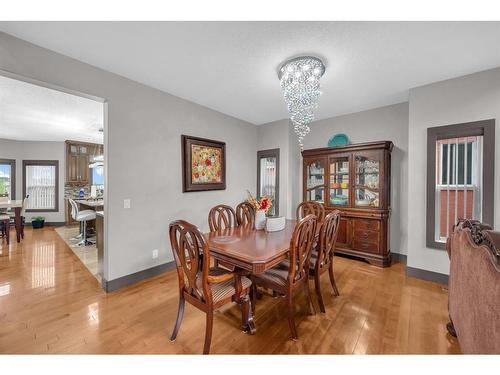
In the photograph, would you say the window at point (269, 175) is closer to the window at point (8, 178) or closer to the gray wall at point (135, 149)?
the gray wall at point (135, 149)

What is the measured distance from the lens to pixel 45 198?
6.06 meters

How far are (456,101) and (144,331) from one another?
4.02m

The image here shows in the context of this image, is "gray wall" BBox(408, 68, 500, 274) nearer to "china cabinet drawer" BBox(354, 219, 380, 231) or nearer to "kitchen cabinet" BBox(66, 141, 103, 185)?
"china cabinet drawer" BBox(354, 219, 380, 231)

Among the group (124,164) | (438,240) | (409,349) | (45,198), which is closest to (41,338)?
(124,164)

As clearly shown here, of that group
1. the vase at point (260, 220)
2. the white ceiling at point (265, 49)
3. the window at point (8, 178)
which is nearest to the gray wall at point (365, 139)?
the white ceiling at point (265, 49)

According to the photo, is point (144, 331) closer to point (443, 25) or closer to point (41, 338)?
point (41, 338)

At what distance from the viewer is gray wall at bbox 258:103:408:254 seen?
10.7ft

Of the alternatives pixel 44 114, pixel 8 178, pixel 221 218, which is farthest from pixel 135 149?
pixel 8 178

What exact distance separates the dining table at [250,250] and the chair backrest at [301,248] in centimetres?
9

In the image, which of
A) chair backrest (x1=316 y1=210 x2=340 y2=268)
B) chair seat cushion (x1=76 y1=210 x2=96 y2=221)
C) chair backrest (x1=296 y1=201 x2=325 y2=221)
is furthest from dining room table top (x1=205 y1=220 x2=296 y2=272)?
chair seat cushion (x1=76 y1=210 x2=96 y2=221)

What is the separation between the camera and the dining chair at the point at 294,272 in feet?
5.30

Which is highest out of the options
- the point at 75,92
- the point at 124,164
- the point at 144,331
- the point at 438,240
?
the point at 75,92

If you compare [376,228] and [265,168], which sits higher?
[265,168]

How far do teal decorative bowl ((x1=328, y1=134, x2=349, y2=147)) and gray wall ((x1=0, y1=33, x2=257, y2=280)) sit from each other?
2244 mm
